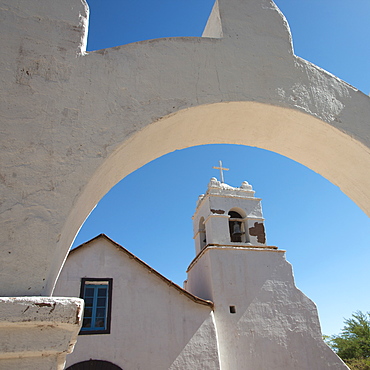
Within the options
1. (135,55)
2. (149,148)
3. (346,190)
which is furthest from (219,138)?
(346,190)

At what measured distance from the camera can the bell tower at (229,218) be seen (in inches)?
404

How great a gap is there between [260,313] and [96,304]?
4.44m

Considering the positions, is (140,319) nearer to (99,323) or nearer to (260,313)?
(99,323)

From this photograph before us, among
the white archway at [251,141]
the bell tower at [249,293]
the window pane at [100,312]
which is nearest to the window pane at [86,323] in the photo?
the window pane at [100,312]

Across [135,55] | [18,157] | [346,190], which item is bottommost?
[18,157]

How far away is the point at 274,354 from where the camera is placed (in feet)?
28.6

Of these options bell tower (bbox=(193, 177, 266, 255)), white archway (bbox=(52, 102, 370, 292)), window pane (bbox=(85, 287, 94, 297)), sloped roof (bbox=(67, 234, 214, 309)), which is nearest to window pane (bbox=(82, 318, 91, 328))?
window pane (bbox=(85, 287, 94, 297))

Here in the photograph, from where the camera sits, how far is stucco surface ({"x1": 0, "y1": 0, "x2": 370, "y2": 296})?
1515 millimetres

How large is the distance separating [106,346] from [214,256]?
3760 millimetres

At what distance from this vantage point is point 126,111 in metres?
1.86

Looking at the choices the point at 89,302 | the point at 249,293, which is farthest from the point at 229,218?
the point at 89,302

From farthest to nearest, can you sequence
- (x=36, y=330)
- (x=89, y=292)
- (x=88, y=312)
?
1. (x=89, y=292)
2. (x=88, y=312)
3. (x=36, y=330)

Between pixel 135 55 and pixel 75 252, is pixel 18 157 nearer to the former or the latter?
pixel 135 55

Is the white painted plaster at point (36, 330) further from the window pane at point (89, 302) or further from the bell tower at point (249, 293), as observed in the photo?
the bell tower at point (249, 293)
